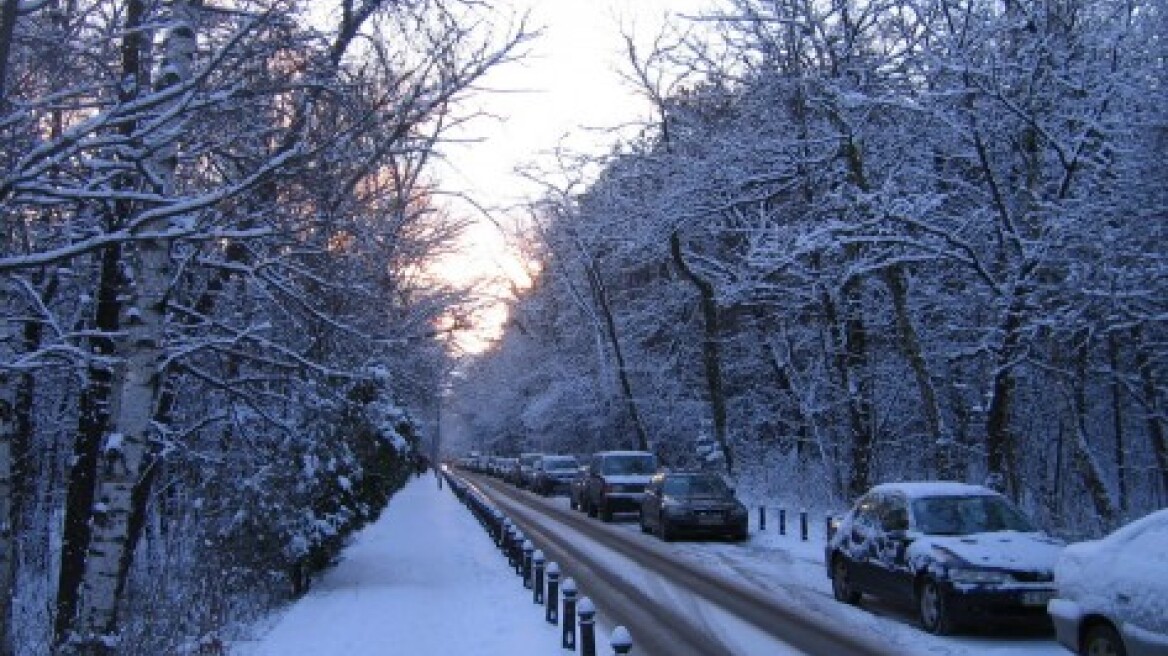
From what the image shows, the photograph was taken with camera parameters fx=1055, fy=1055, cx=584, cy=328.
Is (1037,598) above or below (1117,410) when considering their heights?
below

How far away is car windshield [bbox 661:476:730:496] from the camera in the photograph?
23.6m

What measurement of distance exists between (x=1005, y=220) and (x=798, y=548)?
756 centimetres

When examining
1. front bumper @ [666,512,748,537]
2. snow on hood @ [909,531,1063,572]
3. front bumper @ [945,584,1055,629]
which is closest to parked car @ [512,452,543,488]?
front bumper @ [666,512,748,537]

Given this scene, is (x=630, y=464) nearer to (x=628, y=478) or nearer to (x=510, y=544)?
(x=628, y=478)

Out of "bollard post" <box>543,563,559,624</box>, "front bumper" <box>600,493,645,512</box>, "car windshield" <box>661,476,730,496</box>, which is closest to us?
"bollard post" <box>543,563,559,624</box>

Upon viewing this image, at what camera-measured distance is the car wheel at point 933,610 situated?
1089 cm

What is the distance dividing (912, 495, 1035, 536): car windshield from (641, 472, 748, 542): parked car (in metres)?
10.4

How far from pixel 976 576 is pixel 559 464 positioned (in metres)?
37.7

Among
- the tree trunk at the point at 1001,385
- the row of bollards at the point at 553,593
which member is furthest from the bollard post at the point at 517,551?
the tree trunk at the point at 1001,385

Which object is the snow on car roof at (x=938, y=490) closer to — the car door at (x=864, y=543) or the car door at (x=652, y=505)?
the car door at (x=864, y=543)

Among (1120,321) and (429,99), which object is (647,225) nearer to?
(1120,321)

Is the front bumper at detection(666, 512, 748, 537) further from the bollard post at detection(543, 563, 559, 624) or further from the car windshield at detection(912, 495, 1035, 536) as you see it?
the bollard post at detection(543, 563, 559, 624)

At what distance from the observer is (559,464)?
1891 inches

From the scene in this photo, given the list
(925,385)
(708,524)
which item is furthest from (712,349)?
(925,385)
